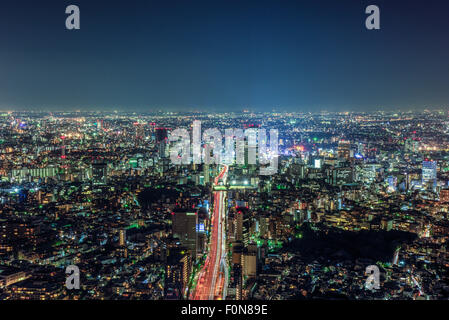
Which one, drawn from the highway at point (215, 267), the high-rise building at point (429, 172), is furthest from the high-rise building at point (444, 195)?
the highway at point (215, 267)

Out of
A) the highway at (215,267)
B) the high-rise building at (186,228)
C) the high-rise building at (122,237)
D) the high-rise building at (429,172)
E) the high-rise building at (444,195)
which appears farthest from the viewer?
the high-rise building at (429,172)

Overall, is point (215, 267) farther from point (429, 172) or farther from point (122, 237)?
point (429, 172)

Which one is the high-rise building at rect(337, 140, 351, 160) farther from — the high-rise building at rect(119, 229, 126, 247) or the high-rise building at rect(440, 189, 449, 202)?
the high-rise building at rect(119, 229, 126, 247)

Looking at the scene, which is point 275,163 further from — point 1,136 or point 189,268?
point 1,136

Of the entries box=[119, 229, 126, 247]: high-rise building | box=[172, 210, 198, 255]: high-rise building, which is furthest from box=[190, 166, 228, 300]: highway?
box=[119, 229, 126, 247]: high-rise building

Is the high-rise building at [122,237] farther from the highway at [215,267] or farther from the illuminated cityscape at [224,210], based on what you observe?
the highway at [215,267]

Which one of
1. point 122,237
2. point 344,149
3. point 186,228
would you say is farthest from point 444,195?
point 122,237

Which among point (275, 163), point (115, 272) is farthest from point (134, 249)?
point (275, 163)

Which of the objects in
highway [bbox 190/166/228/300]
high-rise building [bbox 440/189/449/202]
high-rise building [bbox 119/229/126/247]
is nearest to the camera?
highway [bbox 190/166/228/300]
